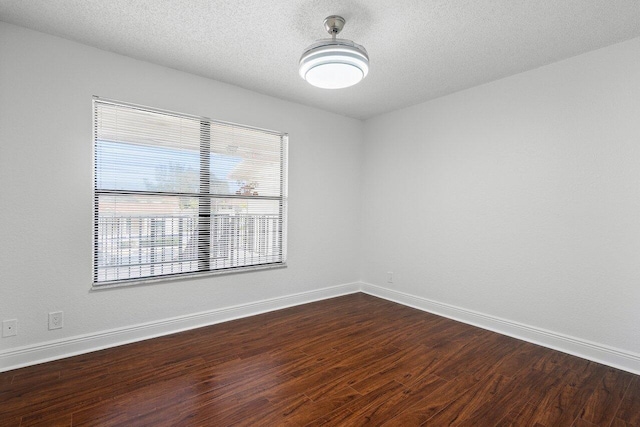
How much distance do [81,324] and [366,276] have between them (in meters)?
3.49

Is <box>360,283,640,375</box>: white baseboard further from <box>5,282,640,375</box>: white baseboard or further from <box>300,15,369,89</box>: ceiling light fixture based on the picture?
<box>300,15,369,89</box>: ceiling light fixture

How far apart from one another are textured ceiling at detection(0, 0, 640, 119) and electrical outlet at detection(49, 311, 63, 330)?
230cm

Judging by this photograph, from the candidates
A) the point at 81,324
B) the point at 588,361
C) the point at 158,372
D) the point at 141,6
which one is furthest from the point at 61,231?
the point at 588,361

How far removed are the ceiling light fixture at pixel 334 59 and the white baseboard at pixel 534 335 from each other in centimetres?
286

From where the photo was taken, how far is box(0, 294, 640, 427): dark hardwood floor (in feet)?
6.31

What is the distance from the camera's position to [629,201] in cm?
255

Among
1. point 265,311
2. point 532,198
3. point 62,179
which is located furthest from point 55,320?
point 532,198

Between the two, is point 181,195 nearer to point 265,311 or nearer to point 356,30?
point 265,311

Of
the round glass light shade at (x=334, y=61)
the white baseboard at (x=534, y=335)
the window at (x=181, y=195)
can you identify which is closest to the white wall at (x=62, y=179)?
the window at (x=181, y=195)

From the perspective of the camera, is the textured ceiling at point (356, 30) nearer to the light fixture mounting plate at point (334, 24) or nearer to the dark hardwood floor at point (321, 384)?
the light fixture mounting plate at point (334, 24)

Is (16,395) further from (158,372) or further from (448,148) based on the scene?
(448,148)

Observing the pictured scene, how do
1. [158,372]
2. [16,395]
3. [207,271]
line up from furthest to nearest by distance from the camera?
[207,271] < [158,372] < [16,395]

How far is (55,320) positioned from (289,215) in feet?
8.15

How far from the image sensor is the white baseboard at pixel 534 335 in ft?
8.45
